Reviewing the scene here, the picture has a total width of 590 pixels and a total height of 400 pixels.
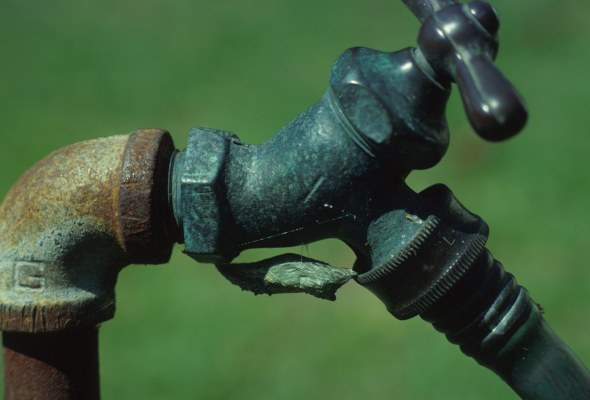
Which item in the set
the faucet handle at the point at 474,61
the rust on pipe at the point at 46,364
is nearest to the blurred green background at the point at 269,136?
the rust on pipe at the point at 46,364

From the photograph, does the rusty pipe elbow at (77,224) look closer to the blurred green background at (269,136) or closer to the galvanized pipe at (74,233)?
the galvanized pipe at (74,233)

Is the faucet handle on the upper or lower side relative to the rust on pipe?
upper

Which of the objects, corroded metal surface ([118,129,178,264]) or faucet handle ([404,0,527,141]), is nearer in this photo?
faucet handle ([404,0,527,141])

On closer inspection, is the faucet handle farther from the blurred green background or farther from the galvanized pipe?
the blurred green background

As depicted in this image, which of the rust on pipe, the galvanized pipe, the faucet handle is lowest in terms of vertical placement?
the rust on pipe

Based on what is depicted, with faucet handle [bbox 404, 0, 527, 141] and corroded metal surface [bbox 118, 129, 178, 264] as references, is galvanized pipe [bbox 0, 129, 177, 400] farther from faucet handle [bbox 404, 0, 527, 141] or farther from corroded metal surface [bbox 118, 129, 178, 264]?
faucet handle [bbox 404, 0, 527, 141]

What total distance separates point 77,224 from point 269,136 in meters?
2.33

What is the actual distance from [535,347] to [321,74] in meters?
2.67

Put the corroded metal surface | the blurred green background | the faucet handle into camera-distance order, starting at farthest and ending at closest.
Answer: the blurred green background < the corroded metal surface < the faucet handle

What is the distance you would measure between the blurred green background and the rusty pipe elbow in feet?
4.81

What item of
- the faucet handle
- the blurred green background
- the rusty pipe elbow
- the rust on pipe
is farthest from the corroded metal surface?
the blurred green background

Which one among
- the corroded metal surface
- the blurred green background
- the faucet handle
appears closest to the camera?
the faucet handle

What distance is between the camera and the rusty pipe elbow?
2.96ft

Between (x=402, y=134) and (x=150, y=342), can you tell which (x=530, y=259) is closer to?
(x=150, y=342)
